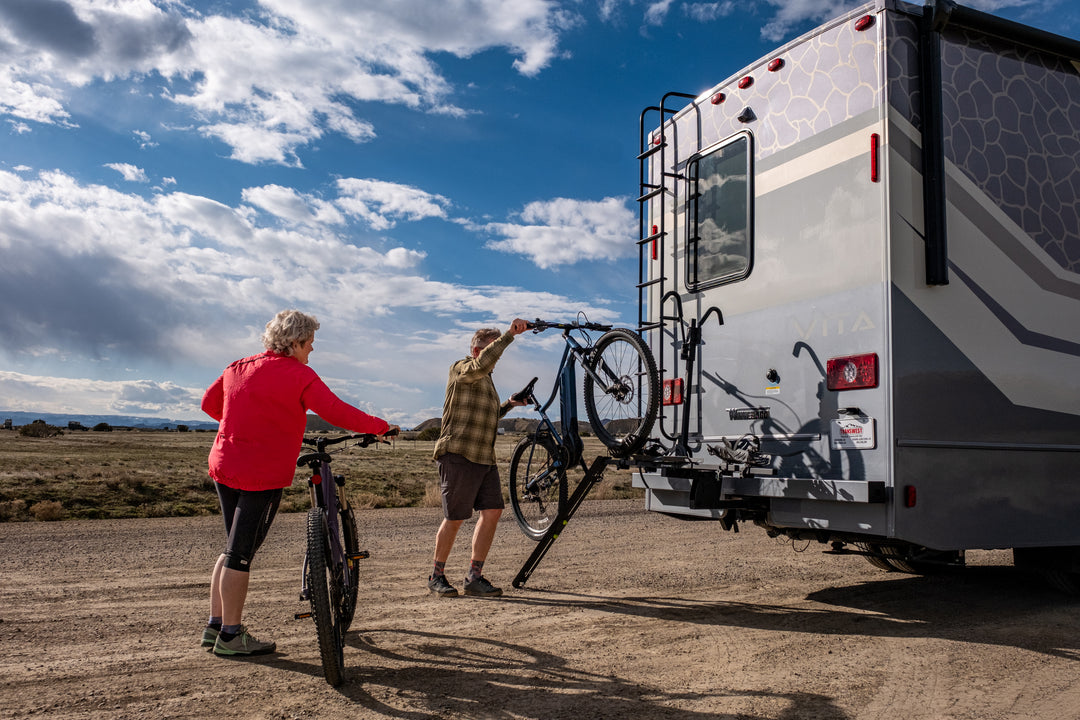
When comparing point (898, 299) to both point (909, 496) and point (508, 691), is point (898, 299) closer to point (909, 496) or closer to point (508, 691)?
point (909, 496)

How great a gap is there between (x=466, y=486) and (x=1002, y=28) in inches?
190

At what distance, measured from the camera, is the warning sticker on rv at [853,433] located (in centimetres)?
495

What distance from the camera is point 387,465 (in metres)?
28.6

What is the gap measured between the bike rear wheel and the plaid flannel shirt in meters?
2.07

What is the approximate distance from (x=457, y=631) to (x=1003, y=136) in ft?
15.8

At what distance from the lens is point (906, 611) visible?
595 cm

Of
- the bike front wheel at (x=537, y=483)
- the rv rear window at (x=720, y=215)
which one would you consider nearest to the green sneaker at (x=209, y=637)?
the bike front wheel at (x=537, y=483)

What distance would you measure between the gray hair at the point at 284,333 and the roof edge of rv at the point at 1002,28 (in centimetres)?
430

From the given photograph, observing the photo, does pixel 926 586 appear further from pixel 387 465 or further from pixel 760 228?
pixel 387 465

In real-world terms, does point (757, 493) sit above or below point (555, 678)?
above

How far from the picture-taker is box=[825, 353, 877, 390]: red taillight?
497cm

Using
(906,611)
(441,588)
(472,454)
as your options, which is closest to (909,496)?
(906,611)

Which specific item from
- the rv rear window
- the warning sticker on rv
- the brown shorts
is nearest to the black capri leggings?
the brown shorts

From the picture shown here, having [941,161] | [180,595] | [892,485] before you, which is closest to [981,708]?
[892,485]
